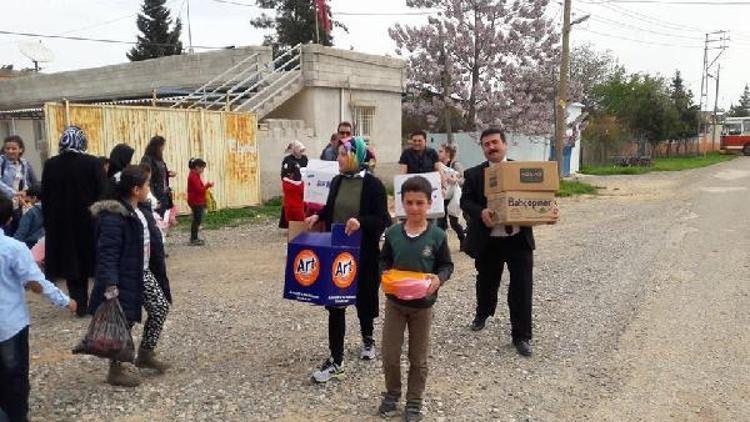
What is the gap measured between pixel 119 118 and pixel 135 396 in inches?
357

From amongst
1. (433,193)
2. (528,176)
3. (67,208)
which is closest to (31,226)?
(67,208)

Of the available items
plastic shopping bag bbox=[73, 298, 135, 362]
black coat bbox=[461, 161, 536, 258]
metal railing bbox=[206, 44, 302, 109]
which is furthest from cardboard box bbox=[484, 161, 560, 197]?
metal railing bbox=[206, 44, 302, 109]

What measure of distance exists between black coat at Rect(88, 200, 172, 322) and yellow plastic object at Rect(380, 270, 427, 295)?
1742 millimetres

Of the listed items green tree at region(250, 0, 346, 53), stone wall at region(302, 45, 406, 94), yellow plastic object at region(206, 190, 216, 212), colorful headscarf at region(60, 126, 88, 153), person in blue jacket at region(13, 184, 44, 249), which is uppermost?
green tree at region(250, 0, 346, 53)

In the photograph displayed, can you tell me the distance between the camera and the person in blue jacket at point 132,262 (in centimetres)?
411

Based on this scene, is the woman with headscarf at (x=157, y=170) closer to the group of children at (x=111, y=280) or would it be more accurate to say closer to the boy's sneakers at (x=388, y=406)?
the group of children at (x=111, y=280)

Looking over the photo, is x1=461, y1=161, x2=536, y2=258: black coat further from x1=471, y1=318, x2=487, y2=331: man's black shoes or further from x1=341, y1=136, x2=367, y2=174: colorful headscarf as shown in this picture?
x1=341, y1=136, x2=367, y2=174: colorful headscarf

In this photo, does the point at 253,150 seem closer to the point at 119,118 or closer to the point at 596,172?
the point at 119,118

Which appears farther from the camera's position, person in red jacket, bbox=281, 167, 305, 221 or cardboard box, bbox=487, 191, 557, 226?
person in red jacket, bbox=281, 167, 305, 221

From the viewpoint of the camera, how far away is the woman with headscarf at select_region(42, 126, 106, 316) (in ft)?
19.7

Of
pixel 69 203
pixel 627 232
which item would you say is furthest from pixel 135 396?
pixel 627 232

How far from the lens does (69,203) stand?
5992mm

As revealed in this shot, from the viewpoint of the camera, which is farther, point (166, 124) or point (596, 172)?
point (596, 172)

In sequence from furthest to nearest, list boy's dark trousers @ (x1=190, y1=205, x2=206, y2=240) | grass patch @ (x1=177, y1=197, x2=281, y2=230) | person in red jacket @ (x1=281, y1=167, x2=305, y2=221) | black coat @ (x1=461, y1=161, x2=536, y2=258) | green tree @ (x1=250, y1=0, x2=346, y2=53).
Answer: green tree @ (x1=250, y1=0, x2=346, y2=53)
grass patch @ (x1=177, y1=197, x2=281, y2=230)
boy's dark trousers @ (x1=190, y1=205, x2=206, y2=240)
person in red jacket @ (x1=281, y1=167, x2=305, y2=221)
black coat @ (x1=461, y1=161, x2=536, y2=258)
